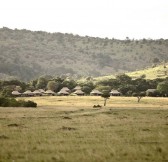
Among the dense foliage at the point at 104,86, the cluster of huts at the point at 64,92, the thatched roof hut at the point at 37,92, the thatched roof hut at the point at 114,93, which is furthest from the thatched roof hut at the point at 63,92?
the thatched roof hut at the point at 114,93

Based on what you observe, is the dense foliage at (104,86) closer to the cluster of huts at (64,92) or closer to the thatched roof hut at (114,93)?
the thatched roof hut at (114,93)

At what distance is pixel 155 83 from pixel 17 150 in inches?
5388

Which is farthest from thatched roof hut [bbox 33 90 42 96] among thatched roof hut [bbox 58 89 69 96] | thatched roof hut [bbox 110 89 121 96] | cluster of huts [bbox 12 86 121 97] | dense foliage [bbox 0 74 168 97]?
thatched roof hut [bbox 110 89 121 96]

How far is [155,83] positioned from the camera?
153250mm

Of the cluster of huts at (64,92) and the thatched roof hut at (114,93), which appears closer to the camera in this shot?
the thatched roof hut at (114,93)

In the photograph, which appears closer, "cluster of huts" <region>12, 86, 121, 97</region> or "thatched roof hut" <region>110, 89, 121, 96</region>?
"thatched roof hut" <region>110, 89, 121, 96</region>

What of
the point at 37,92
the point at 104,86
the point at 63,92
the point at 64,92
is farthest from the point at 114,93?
the point at 37,92

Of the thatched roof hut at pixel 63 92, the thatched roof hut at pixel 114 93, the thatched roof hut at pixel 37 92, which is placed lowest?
the thatched roof hut at pixel 37 92

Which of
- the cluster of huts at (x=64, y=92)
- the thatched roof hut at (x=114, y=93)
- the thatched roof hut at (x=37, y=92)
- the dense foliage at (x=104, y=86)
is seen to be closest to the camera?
the thatched roof hut at (x=114, y=93)

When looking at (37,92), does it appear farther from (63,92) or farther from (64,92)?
(64,92)

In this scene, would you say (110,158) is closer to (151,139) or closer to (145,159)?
(145,159)

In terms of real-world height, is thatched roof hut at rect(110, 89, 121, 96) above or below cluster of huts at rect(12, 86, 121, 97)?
above

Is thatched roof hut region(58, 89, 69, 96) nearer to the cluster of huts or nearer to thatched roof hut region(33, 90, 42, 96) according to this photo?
the cluster of huts

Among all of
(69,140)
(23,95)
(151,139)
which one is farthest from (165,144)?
(23,95)
